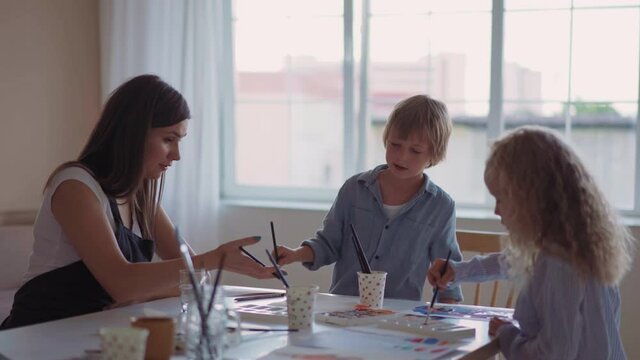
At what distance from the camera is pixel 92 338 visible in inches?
73.4

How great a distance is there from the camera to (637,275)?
3750 millimetres

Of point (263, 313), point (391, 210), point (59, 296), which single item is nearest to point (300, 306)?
point (263, 313)

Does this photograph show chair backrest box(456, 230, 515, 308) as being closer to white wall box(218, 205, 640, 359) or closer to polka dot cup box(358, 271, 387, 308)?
polka dot cup box(358, 271, 387, 308)

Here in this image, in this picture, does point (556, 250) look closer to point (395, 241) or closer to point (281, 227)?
point (395, 241)

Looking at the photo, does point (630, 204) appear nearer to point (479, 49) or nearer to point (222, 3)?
point (479, 49)

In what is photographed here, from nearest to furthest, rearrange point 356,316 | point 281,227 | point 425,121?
point 356,316
point 425,121
point 281,227

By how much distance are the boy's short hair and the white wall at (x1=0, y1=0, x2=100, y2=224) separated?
217 cm

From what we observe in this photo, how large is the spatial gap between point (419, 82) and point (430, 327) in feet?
8.25

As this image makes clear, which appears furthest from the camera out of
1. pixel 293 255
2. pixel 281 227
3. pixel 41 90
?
pixel 281 227

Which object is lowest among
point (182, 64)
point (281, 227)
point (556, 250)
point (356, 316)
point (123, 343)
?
point (281, 227)

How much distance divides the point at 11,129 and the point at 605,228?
303cm

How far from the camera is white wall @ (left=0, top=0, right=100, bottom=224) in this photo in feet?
13.4

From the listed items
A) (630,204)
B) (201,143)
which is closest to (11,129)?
(201,143)

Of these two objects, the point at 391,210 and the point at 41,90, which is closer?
the point at 391,210
